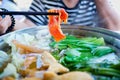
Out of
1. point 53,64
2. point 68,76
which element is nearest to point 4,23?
point 53,64

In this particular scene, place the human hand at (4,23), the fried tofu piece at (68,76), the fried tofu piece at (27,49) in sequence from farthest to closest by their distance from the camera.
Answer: the human hand at (4,23), the fried tofu piece at (27,49), the fried tofu piece at (68,76)

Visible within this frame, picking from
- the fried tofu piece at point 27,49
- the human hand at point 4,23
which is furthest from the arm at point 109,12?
the fried tofu piece at point 27,49

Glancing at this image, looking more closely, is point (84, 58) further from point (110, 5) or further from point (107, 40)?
point (110, 5)

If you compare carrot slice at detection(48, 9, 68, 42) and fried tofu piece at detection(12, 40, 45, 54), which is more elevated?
carrot slice at detection(48, 9, 68, 42)

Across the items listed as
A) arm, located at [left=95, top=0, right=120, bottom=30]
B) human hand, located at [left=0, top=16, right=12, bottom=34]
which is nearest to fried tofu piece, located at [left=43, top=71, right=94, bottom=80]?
human hand, located at [left=0, top=16, right=12, bottom=34]

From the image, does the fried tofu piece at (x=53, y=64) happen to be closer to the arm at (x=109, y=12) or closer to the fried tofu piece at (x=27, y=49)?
the fried tofu piece at (x=27, y=49)

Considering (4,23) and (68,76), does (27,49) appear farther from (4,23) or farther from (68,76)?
(4,23)

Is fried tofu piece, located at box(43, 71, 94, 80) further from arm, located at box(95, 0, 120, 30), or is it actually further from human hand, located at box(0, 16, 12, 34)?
arm, located at box(95, 0, 120, 30)

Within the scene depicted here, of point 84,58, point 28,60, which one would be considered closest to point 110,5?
point 84,58
